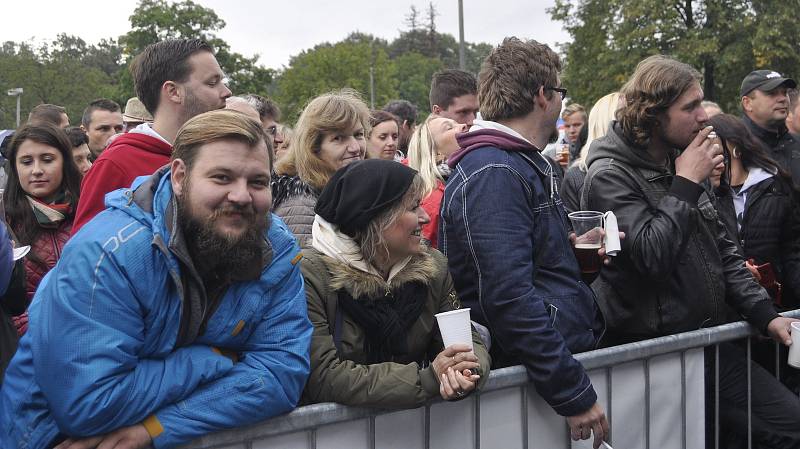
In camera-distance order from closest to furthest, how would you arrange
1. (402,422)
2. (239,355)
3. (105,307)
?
(105,307) → (239,355) → (402,422)

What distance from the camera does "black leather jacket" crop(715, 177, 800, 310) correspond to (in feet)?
14.4

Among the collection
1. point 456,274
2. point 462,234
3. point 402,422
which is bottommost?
point 402,422

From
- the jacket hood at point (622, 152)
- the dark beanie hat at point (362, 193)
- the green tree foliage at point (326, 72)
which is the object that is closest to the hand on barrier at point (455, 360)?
the dark beanie hat at point (362, 193)

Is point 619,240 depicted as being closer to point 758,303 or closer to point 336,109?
point 758,303

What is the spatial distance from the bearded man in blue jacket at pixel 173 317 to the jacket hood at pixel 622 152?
1.66 metres

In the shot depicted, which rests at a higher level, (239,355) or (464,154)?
(464,154)

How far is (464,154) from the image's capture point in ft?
9.87

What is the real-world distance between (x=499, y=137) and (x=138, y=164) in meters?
1.64

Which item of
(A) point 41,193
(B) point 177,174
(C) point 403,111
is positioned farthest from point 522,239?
(C) point 403,111

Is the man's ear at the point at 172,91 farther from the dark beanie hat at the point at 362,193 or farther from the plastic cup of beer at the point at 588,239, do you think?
the plastic cup of beer at the point at 588,239

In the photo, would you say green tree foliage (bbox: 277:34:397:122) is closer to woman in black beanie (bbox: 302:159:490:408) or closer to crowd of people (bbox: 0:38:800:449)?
crowd of people (bbox: 0:38:800:449)

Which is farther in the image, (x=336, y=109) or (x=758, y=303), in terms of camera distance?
(x=336, y=109)

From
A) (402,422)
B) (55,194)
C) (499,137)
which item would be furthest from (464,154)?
(55,194)

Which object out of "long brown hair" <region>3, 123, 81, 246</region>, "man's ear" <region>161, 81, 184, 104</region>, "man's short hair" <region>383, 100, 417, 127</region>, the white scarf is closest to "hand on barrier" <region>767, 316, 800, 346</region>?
the white scarf
